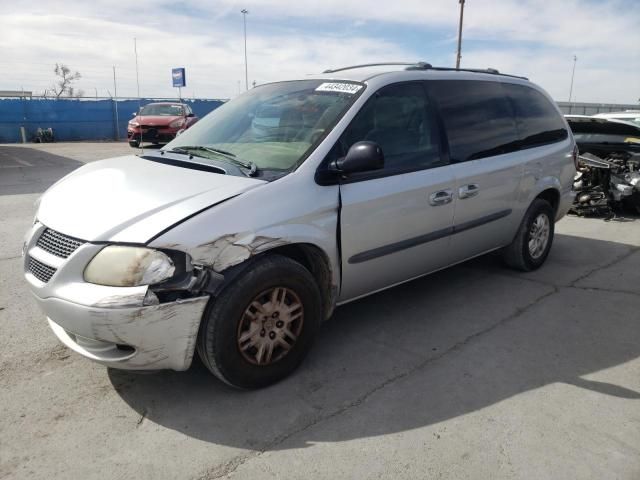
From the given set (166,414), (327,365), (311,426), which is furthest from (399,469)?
(166,414)

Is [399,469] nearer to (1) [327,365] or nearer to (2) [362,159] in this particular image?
(1) [327,365]

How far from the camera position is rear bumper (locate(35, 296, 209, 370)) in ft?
8.07

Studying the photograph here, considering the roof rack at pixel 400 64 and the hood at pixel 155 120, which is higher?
the roof rack at pixel 400 64

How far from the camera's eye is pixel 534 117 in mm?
4891

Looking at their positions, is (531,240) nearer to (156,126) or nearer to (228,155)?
(228,155)

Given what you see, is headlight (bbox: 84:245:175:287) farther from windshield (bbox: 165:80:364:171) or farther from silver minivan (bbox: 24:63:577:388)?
windshield (bbox: 165:80:364:171)

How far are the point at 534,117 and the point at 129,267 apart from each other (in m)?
4.00

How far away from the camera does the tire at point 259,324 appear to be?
266 cm

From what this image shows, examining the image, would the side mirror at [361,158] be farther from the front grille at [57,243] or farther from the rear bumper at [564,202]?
the rear bumper at [564,202]

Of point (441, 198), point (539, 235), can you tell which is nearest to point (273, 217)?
point (441, 198)

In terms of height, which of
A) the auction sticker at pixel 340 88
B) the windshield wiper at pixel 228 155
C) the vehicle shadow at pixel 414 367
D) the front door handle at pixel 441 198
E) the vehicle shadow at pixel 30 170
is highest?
the auction sticker at pixel 340 88

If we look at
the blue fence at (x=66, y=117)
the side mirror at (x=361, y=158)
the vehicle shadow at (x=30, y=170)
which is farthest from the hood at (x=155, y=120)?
the side mirror at (x=361, y=158)

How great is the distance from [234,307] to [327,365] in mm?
903

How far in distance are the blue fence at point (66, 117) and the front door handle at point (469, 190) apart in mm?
24599
